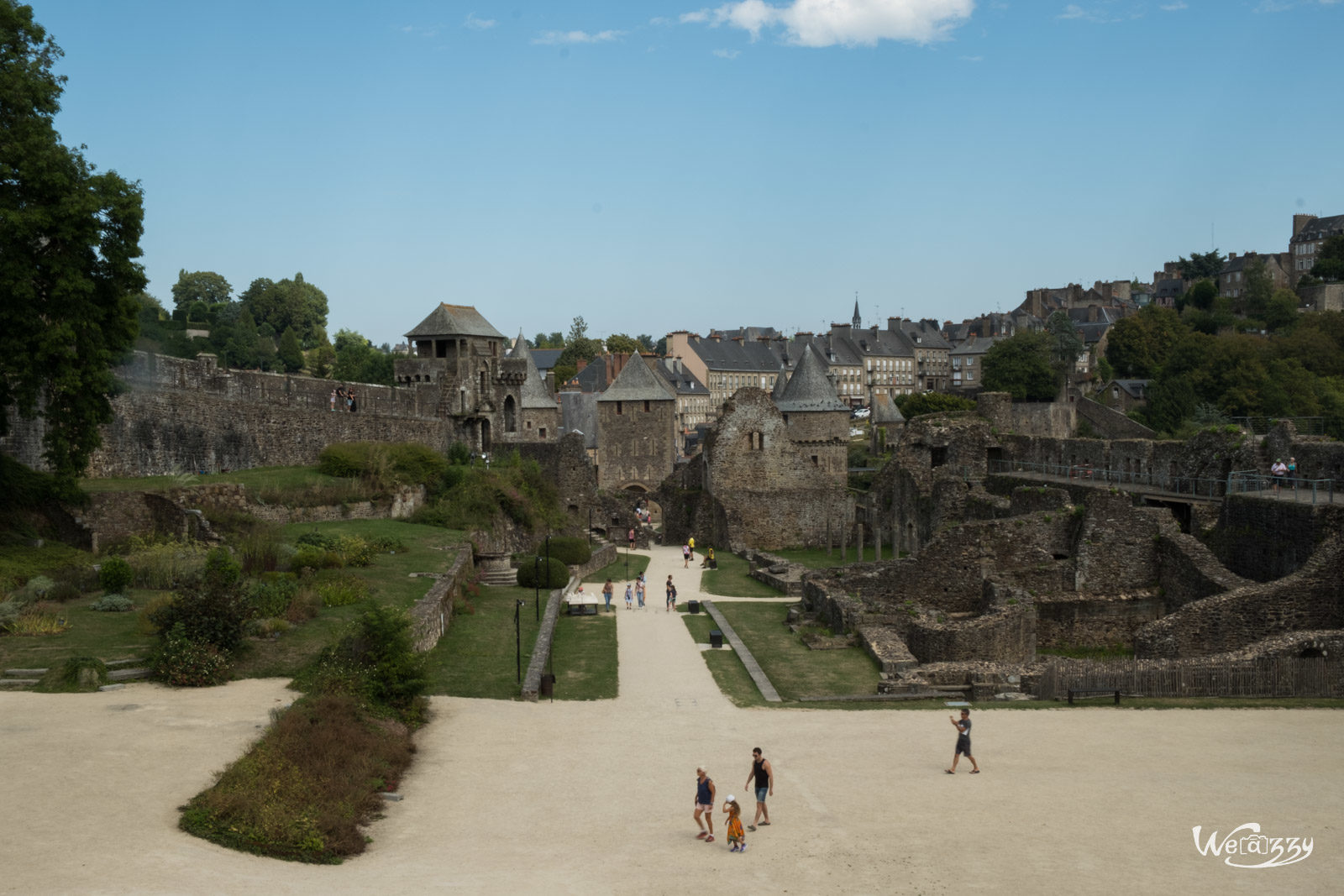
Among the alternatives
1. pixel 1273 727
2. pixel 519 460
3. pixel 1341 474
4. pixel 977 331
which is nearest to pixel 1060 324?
pixel 977 331

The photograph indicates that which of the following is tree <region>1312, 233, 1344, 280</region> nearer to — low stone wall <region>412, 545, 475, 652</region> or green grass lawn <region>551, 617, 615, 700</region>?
green grass lawn <region>551, 617, 615, 700</region>

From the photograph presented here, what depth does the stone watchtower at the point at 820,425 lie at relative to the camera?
2083 inches

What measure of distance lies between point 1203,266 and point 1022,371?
163 ft

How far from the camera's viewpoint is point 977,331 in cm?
15038

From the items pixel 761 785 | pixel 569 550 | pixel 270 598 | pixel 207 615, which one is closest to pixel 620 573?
pixel 569 550

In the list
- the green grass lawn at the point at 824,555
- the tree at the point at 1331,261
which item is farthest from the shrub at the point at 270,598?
the tree at the point at 1331,261

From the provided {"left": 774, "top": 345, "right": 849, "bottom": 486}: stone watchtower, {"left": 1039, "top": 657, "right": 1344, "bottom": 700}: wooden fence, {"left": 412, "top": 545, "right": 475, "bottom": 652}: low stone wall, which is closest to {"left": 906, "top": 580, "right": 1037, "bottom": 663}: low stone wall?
{"left": 1039, "top": 657, "right": 1344, "bottom": 700}: wooden fence

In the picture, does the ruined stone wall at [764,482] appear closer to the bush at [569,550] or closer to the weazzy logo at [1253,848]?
the bush at [569,550]

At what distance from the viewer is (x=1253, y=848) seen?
1341 cm

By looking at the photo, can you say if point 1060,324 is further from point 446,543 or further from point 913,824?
point 913,824

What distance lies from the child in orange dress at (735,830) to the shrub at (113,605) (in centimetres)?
1427

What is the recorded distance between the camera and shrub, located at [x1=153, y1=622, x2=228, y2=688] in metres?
18.9

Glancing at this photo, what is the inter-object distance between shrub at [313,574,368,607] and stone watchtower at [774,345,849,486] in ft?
97.4

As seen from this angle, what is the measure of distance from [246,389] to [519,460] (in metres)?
12.9
